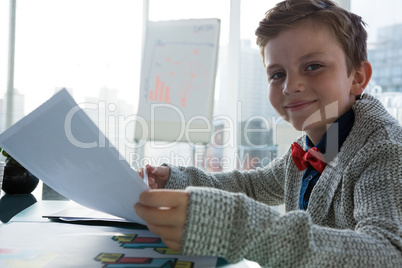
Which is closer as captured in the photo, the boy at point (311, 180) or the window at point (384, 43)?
the boy at point (311, 180)

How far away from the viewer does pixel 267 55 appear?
2.59 feet

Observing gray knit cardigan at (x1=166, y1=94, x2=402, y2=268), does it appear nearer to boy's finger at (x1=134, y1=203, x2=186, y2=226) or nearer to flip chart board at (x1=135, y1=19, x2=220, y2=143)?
boy's finger at (x1=134, y1=203, x2=186, y2=226)

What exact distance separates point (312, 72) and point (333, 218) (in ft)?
0.97

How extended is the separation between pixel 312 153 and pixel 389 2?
235 cm

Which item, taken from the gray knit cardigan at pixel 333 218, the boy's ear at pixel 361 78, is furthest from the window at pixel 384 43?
the gray knit cardigan at pixel 333 218

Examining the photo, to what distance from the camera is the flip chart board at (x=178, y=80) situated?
2648 mm

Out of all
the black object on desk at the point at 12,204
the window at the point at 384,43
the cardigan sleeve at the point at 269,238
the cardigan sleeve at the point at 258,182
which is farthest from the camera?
the window at the point at 384,43

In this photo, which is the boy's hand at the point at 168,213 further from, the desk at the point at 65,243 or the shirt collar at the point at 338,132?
the shirt collar at the point at 338,132

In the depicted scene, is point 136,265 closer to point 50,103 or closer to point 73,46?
point 50,103

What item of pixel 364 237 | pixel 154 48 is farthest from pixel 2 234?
pixel 154 48

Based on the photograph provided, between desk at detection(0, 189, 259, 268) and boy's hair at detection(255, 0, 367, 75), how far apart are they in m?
0.51

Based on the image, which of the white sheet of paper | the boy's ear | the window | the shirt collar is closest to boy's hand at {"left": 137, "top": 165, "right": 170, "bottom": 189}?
the white sheet of paper

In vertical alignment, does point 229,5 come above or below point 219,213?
above

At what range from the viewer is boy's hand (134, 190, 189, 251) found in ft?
1.23
